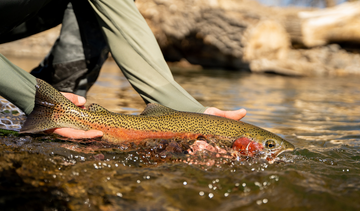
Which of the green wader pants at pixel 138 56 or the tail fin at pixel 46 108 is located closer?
the tail fin at pixel 46 108

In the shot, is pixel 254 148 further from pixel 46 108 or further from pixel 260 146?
pixel 46 108

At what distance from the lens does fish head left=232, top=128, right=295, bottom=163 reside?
188 cm

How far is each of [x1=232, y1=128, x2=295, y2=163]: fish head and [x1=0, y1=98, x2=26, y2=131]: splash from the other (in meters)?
1.47

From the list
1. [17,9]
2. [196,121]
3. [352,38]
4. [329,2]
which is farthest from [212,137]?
[329,2]

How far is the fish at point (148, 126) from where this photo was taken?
1873mm

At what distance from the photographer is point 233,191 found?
4.71 ft

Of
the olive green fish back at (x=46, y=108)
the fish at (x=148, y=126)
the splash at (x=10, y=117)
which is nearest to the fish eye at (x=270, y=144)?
the fish at (x=148, y=126)

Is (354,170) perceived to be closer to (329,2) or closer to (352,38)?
(352,38)

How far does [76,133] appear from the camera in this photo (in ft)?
6.20

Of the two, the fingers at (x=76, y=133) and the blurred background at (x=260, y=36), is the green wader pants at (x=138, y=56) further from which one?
the blurred background at (x=260, y=36)

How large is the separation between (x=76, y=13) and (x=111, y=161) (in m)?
1.83

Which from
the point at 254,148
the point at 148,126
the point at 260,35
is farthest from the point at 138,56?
the point at 260,35

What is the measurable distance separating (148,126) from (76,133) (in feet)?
1.37

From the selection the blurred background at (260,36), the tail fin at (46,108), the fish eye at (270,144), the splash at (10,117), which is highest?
the blurred background at (260,36)
